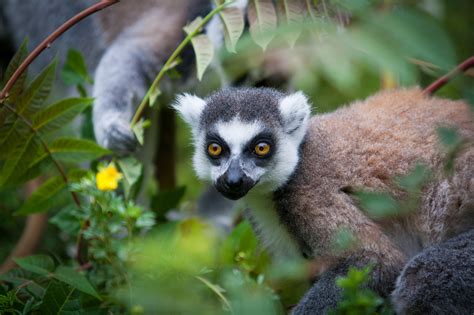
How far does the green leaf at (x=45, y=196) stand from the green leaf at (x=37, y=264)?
454mm

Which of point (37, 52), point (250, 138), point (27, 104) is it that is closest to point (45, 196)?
point (27, 104)

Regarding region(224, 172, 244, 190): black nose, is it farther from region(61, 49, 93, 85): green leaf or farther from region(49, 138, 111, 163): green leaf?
region(61, 49, 93, 85): green leaf

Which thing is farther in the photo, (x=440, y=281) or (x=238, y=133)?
(x=238, y=133)

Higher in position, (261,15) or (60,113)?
(261,15)

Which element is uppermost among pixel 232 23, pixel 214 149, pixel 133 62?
pixel 232 23

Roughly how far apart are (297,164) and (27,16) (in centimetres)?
417

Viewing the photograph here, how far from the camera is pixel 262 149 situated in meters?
3.66

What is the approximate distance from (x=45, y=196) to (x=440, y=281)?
2.55 meters

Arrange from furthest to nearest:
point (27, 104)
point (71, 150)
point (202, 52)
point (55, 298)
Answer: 1. point (71, 150)
2. point (202, 52)
3. point (27, 104)
4. point (55, 298)

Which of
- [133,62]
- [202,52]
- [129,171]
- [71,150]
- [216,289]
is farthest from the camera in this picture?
[133,62]

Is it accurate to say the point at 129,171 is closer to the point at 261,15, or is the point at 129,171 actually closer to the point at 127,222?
the point at 127,222

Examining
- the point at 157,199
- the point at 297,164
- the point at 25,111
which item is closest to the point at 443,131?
the point at 297,164

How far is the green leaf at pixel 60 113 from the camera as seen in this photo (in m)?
3.78

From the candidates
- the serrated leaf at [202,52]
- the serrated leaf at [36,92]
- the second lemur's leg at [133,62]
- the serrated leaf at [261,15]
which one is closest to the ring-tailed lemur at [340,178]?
the serrated leaf at [202,52]
